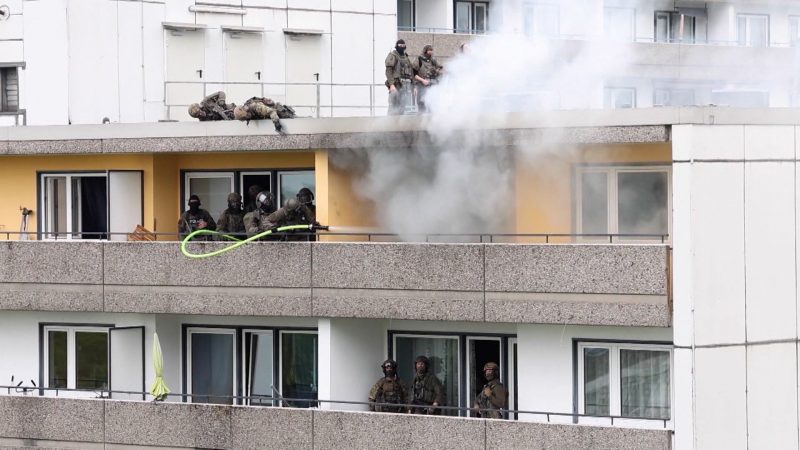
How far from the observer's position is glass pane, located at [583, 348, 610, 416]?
29.3 meters

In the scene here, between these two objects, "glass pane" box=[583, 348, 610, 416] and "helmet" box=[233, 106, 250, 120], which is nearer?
"glass pane" box=[583, 348, 610, 416]

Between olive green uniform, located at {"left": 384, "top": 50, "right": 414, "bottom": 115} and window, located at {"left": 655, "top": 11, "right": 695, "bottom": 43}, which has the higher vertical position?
window, located at {"left": 655, "top": 11, "right": 695, "bottom": 43}

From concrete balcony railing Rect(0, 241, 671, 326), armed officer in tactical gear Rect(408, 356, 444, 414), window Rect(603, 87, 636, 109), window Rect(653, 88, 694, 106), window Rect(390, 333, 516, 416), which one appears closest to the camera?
concrete balcony railing Rect(0, 241, 671, 326)

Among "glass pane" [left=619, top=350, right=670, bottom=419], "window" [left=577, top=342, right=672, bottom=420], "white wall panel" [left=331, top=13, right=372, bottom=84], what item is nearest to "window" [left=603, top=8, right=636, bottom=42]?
"white wall panel" [left=331, top=13, right=372, bottom=84]

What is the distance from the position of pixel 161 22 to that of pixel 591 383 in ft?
37.8

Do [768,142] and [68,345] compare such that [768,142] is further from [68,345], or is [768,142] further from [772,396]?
[68,345]

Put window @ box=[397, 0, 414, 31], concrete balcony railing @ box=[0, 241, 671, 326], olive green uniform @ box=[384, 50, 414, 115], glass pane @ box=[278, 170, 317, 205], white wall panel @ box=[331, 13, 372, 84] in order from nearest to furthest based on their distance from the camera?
concrete balcony railing @ box=[0, 241, 671, 326]
olive green uniform @ box=[384, 50, 414, 115]
glass pane @ box=[278, 170, 317, 205]
white wall panel @ box=[331, 13, 372, 84]
window @ box=[397, 0, 414, 31]

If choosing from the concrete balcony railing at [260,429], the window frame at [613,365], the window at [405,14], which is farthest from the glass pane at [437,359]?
the window at [405,14]

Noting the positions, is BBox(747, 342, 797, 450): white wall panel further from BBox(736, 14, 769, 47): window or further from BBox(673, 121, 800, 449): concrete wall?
BBox(736, 14, 769, 47): window

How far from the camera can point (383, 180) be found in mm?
31578

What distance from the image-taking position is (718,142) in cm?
2731

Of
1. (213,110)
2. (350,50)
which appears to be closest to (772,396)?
(213,110)

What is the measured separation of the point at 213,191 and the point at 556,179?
6531 millimetres

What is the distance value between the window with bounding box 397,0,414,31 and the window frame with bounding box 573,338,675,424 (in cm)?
2006
